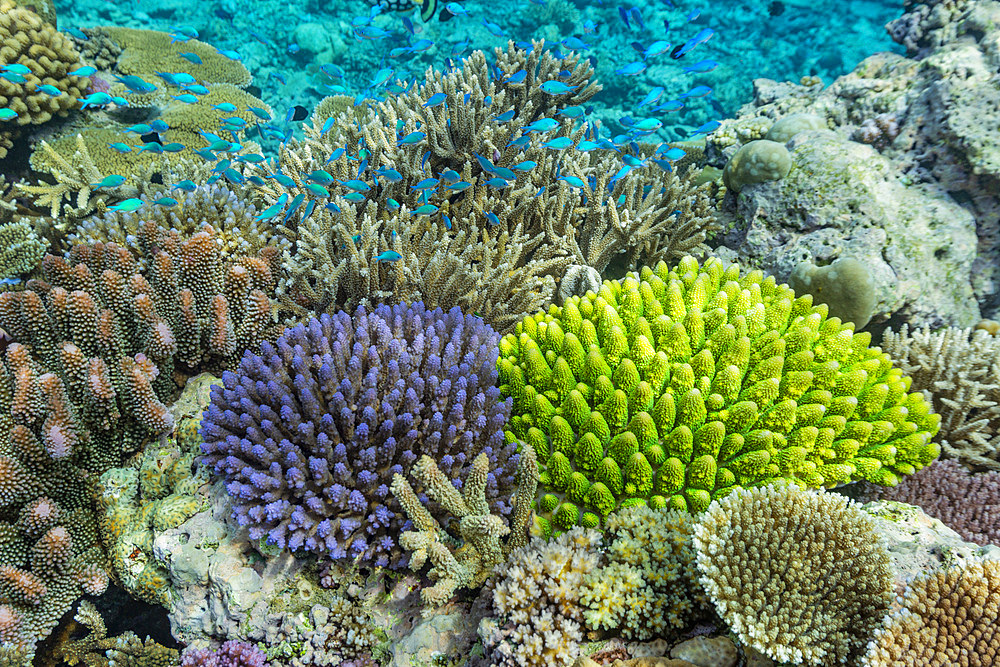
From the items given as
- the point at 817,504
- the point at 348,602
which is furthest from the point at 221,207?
the point at 817,504

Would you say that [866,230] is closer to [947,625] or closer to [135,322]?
[947,625]

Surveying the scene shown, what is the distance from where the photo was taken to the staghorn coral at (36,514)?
2.53 m

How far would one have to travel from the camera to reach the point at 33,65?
6703 millimetres

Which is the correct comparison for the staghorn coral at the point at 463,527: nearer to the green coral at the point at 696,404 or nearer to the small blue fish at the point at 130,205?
the green coral at the point at 696,404

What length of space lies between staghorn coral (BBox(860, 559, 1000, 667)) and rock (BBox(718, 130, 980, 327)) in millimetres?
2907

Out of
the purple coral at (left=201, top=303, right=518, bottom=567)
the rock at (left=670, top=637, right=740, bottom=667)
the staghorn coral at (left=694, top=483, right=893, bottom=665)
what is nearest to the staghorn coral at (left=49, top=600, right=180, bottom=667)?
the purple coral at (left=201, top=303, right=518, bottom=567)

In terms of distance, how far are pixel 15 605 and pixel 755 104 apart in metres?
10.6

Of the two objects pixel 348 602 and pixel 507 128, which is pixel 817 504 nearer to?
pixel 348 602

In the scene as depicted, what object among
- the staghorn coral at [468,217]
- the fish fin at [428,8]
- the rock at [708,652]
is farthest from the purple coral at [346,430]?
the fish fin at [428,8]

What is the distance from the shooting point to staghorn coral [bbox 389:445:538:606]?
6.75ft

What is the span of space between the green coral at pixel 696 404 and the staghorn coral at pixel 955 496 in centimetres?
34

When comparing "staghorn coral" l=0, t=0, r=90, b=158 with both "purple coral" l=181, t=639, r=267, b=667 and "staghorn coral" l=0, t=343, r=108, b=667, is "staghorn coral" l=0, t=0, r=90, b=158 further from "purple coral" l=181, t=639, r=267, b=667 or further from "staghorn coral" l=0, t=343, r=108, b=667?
"purple coral" l=181, t=639, r=267, b=667

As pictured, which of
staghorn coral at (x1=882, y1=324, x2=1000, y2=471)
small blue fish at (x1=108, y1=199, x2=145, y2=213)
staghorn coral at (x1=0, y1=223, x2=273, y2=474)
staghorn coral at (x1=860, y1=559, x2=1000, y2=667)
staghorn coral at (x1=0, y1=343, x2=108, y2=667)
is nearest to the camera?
staghorn coral at (x1=860, y1=559, x2=1000, y2=667)

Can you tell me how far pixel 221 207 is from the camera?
3.78 meters
